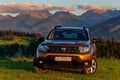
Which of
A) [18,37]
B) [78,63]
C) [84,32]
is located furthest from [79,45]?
[18,37]

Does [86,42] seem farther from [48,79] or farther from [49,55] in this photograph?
[48,79]

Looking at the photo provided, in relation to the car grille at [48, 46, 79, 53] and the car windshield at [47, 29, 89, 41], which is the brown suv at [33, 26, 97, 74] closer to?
the car grille at [48, 46, 79, 53]

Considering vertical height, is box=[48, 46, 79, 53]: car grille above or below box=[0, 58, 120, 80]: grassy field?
above

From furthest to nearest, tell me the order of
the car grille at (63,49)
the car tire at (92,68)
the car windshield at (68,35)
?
the car windshield at (68,35)
the car tire at (92,68)
the car grille at (63,49)

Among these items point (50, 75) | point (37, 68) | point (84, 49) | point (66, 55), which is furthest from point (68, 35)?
point (50, 75)

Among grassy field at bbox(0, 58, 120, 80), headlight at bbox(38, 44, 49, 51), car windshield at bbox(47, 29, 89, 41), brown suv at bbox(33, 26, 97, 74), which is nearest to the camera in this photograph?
grassy field at bbox(0, 58, 120, 80)

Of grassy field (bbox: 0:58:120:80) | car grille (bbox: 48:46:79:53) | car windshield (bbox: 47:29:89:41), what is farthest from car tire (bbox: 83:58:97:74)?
car windshield (bbox: 47:29:89:41)

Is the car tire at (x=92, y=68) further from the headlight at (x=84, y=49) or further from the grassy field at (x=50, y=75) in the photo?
the headlight at (x=84, y=49)

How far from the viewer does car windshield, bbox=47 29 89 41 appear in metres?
18.4

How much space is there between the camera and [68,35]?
18.6 metres

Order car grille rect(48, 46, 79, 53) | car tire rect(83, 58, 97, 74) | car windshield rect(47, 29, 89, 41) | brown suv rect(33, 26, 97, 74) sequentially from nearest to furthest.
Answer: brown suv rect(33, 26, 97, 74) < car grille rect(48, 46, 79, 53) < car tire rect(83, 58, 97, 74) < car windshield rect(47, 29, 89, 41)

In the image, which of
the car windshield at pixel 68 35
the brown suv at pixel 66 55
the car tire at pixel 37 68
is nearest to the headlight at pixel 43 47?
the brown suv at pixel 66 55

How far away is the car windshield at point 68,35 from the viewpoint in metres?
18.4

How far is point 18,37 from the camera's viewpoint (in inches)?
4195
